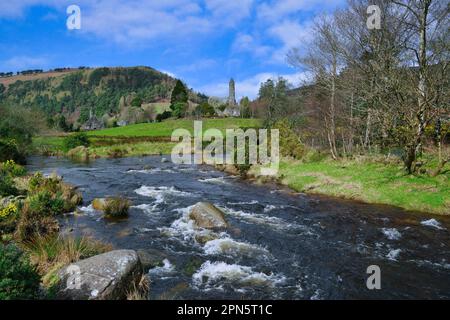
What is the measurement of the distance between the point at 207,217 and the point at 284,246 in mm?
3793

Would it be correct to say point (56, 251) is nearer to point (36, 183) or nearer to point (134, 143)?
point (36, 183)

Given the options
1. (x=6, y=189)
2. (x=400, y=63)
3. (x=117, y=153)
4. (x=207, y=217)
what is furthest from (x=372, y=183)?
(x=117, y=153)

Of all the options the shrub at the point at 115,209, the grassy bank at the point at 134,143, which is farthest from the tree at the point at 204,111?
the shrub at the point at 115,209

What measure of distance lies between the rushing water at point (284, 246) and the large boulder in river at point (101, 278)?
1033mm

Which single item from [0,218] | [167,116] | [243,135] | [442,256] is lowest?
[442,256]

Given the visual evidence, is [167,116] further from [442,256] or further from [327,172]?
[442,256]

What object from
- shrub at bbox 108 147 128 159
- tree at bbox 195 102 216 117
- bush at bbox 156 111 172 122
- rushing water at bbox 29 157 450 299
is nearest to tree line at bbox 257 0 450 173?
rushing water at bbox 29 157 450 299

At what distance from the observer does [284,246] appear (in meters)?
11.8

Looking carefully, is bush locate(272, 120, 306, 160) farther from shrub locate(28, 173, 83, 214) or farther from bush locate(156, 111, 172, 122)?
bush locate(156, 111, 172, 122)

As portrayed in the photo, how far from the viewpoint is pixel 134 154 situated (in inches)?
2128

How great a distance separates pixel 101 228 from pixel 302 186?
13.7 meters

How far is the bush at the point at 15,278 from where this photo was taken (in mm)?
5938
